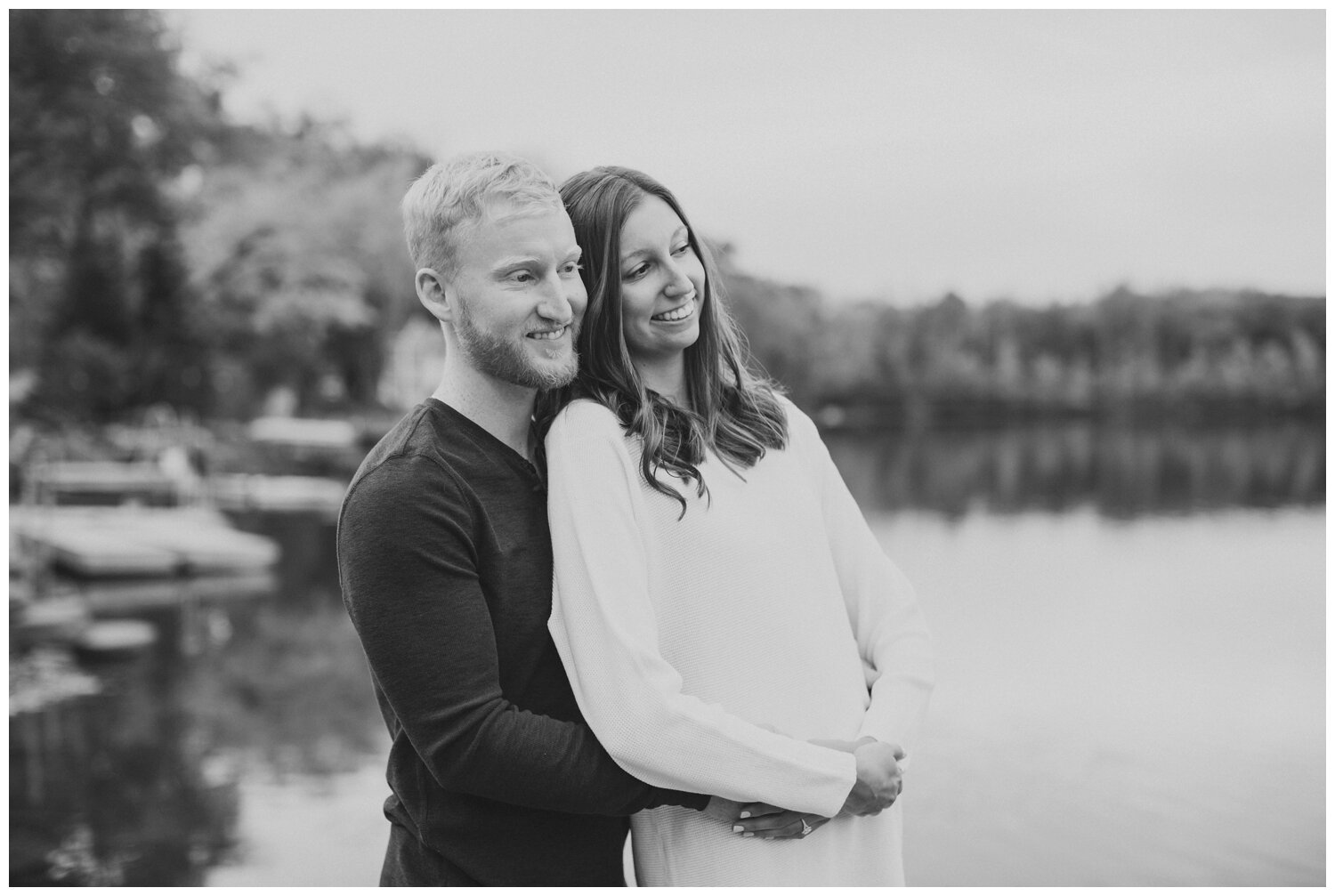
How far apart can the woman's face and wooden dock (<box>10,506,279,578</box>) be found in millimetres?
14456

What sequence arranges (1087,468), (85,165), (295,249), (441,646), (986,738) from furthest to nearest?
(1087,468) → (295,249) → (85,165) → (986,738) → (441,646)

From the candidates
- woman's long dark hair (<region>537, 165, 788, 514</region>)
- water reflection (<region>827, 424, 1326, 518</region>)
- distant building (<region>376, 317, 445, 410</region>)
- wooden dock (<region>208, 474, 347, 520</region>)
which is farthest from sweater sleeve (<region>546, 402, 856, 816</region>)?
distant building (<region>376, 317, 445, 410</region>)

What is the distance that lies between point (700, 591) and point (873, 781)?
33 centimetres

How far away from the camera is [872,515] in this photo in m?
23.7

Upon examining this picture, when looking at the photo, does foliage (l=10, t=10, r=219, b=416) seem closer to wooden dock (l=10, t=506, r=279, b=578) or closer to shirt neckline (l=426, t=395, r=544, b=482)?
wooden dock (l=10, t=506, r=279, b=578)

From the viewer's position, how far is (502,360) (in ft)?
5.22

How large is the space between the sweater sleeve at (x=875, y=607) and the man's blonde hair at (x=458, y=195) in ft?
1.82

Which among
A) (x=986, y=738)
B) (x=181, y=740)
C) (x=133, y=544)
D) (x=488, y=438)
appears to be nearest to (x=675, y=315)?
(x=488, y=438)

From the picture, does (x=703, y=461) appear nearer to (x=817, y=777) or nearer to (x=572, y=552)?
(x=572, y=552)

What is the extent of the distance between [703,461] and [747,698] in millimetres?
323

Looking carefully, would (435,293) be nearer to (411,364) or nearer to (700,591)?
(700,591)

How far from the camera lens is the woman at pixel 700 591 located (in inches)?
59.6

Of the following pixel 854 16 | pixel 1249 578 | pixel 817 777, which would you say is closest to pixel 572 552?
pixel 817 777

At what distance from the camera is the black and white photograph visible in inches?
62.3
